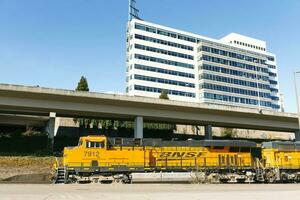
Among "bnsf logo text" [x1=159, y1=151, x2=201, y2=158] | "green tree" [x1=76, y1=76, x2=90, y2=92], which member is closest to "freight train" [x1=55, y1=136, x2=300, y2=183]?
"bnsf logo text" [x1=159, y1=151, x2=201, y2=158]

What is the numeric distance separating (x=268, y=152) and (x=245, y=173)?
3.49 m

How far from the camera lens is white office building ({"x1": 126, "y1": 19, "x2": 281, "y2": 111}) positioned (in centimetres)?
9056

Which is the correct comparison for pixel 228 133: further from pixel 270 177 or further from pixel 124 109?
pixel 270 177

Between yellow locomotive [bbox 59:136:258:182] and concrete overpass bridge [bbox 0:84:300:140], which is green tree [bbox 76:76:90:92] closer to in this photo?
concrete overpass bridge [bbox 0:84:300:140]

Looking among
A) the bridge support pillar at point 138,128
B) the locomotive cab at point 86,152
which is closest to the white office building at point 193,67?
the bridge support pillar at point 138,128

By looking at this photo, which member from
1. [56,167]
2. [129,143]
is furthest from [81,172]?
[129,143]

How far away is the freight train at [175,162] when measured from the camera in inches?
999

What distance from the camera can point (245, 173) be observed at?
92.5 ft

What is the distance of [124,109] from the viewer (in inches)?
1752

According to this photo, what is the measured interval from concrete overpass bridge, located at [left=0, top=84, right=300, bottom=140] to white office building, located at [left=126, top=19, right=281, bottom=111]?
108ft

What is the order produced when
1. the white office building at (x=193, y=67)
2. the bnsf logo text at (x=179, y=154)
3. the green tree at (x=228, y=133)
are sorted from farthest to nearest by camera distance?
the white office building at (x=193, y=67), the green tree at (x=228, y=133), the bnsf logo text at (x=179, y=154)

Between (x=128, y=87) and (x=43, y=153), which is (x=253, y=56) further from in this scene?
(x=43, y=153)

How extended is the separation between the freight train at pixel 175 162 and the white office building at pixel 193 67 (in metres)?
57.0

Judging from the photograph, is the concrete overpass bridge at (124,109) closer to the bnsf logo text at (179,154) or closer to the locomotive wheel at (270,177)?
the bnsf logo text at (179,154)
